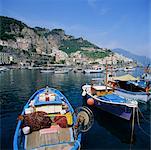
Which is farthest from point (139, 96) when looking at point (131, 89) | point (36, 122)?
point (36, 122)

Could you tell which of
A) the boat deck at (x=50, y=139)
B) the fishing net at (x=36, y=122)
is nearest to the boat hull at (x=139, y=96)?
the boat deck at (x=50, y=139)

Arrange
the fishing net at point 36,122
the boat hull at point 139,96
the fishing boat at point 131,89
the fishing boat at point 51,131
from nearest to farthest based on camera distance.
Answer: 1. the fishing boat at point 51,131
2. the fishing net at point 36,122
3. the boat hull at point 139,96
4. the fishing boat at point 131,89

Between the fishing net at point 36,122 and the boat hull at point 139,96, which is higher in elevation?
the fishing net at point 36,122

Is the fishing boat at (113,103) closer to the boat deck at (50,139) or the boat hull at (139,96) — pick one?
the boat hull at (139,96)

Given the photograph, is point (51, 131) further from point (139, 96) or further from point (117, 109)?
point (139, 96)

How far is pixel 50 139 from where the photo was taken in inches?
457

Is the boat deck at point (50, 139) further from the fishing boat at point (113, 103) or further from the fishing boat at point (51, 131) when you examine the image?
the fishing boat at point (113, 103)

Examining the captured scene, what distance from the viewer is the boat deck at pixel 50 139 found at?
1093 centimetres

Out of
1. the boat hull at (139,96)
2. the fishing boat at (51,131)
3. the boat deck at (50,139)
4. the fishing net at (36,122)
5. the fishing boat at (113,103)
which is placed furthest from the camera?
the boat hull at (139,96)

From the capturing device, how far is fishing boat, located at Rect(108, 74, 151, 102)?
2750 centimetres

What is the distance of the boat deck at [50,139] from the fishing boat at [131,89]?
696 inches

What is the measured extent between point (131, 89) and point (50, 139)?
21.5 m

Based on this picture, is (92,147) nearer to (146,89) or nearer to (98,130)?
(98,130)

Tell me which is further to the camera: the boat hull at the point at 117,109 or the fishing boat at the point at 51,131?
the boat hull at the point at 117,109
